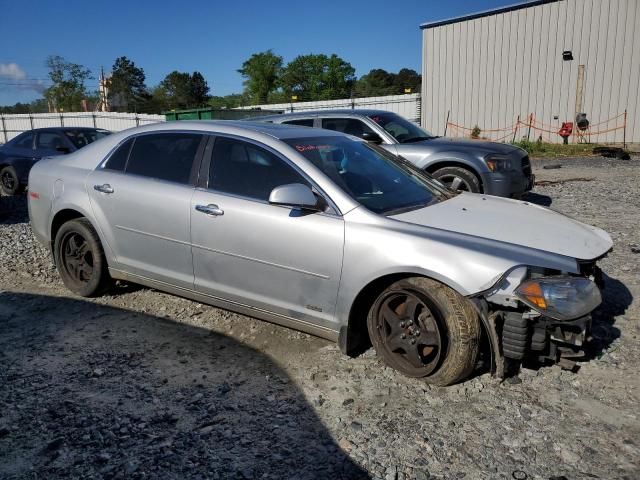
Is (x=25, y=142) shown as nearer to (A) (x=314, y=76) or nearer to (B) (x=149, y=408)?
(B) (x=149, y=408)

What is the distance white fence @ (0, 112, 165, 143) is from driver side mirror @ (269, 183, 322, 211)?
24.9m

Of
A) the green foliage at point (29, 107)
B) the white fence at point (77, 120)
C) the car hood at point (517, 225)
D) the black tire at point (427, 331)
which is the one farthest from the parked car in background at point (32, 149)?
the green foliage at point (29, 107)

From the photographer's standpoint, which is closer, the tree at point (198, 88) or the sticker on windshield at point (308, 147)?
the sticker on windshield at point (308, 147)

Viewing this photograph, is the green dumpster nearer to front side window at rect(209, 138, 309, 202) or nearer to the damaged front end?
front side window at rect(209, 138, 309, 202)

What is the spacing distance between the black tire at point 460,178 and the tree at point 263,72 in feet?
277

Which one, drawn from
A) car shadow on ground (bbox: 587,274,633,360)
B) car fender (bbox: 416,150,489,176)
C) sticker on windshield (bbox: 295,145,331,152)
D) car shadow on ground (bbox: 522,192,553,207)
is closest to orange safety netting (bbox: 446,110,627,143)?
car shadow on ground (bbox: 522,192,553,207)

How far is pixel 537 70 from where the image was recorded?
2250cm

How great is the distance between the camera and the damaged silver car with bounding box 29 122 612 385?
2951mm

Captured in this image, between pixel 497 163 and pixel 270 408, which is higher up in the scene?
pixel 497 163

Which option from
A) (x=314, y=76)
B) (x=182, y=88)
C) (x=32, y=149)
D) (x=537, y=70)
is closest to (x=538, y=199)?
(x=32, y=149)

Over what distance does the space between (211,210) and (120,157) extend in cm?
130

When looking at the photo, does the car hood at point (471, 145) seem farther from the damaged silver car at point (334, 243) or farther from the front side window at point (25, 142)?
the front side window at point (25, 142)

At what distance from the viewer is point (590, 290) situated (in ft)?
9.71

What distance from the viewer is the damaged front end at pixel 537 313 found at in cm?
284
